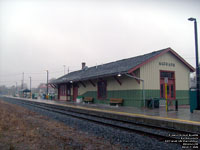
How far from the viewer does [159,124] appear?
989 centimetres

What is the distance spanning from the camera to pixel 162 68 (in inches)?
712

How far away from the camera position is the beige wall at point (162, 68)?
1711 centimetres

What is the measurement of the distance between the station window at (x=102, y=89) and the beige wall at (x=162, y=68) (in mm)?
5345

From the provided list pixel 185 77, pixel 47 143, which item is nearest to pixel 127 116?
pixel 47 143

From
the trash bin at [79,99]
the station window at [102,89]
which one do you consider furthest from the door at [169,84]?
the trash bin at [79,99]

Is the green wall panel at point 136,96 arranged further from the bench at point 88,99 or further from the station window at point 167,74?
the bench at point 88,99

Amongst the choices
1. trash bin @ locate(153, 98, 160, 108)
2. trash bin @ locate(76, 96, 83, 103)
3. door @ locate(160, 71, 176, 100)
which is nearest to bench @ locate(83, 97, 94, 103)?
trash bin @ locate(76, 96, 83, 103)

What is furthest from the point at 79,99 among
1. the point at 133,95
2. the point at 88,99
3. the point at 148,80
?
the point at 148,80

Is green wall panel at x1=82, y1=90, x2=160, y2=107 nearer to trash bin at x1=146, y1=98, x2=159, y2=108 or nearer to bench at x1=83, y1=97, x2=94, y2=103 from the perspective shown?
trash bin at x1=146, y1=98, x2=159, y2=108

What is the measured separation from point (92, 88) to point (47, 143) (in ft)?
54.8

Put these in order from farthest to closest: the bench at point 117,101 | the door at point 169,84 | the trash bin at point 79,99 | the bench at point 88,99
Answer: the trash bin at point 79,99
the bench at point 88,99
the bench at point 117,101
the door at point 169,84

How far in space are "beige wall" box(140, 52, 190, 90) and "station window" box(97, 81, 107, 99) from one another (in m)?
5.35

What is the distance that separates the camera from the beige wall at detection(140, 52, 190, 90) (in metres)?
17.1

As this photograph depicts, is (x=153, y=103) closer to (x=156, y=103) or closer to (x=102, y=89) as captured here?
(x=156, y=103)
